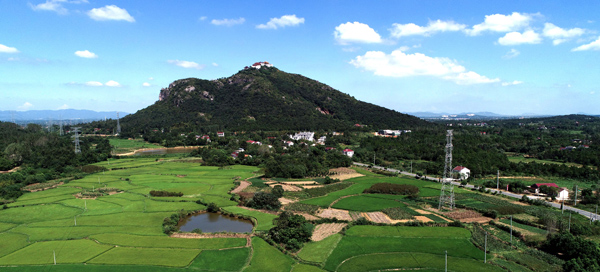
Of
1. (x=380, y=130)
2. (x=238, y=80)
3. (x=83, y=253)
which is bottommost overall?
(x=83, y=253)

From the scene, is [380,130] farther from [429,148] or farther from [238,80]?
[238,80]

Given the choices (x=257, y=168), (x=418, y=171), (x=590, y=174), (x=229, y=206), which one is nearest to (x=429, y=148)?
(x=418, y=171)

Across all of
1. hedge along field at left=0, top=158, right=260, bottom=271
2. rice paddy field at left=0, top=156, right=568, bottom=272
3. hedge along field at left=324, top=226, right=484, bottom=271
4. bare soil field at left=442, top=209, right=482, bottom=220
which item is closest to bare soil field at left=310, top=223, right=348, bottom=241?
rice paddy field at left=0, top=156, right=568, bottom=272

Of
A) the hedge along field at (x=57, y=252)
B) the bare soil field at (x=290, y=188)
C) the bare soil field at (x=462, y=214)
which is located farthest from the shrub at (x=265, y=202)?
the bare soil field at (x=462, y=214)

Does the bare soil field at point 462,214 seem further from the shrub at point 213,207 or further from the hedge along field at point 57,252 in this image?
the hedge along field at point 57,252

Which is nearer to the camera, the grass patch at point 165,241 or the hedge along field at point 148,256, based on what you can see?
the hedge along field at point 148,256

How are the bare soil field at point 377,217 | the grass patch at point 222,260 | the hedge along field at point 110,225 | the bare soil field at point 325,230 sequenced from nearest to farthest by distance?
the grass patch at point 222,260 → the hedge along field at point 110,225 → the bare soil field at point 325,230 → the bare soil field at point 377,217

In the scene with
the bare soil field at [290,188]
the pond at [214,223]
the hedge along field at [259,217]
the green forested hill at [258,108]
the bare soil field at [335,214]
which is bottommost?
the pond at [214,223]
